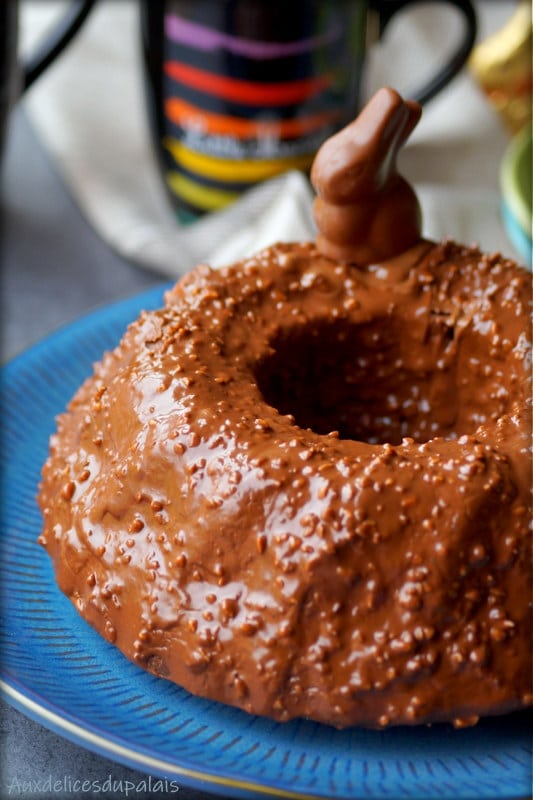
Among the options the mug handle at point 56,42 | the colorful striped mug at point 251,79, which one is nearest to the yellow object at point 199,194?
the colorful striped mug at point 251,79

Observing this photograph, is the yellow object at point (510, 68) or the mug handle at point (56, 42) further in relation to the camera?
the yellow object at point (510, 68)

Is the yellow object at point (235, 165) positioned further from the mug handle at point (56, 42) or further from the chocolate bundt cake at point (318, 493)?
the chocolate bundt cake at point (318, 493)

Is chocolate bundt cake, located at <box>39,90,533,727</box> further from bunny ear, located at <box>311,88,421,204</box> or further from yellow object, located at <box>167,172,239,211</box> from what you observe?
yellow object, located at <box>167,172,239,211</box>

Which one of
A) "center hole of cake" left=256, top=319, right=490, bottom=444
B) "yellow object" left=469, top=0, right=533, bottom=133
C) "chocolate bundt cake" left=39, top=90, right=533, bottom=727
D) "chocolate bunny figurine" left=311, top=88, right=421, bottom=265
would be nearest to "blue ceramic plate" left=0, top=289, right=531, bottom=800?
"chocolate bundt cake" left=39, top=90, right=533, bottom=727

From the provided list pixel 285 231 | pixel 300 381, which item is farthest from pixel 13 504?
pixel 285 231

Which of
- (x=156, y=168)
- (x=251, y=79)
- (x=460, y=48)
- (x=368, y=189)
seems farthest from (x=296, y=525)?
(x=156, y=168)
